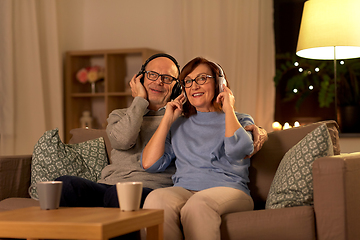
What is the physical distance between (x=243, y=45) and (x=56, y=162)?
246 centimetres

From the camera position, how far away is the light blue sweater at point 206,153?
5.67 feet

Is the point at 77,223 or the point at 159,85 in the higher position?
the point at 159,85

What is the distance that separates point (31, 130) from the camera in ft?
12.3

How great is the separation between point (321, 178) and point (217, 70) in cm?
69

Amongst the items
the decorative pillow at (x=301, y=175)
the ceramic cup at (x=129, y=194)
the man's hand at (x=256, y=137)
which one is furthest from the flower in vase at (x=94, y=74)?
the ceramic cup at (x=129, y=194)

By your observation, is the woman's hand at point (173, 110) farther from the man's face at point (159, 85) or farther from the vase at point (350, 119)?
the vase at point (350, 119)

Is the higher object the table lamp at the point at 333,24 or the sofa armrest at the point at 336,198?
the table lamp at the point at 333,24

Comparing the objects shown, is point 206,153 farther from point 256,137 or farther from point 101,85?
point 101,85

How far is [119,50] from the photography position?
13.5 feet

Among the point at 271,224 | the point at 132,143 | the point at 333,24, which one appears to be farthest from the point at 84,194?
the point at 333,24

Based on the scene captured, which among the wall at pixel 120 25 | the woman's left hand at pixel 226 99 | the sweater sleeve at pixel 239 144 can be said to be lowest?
the sweater sleeve at pixel 239 144

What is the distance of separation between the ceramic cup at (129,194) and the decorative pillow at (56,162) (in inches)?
39.6

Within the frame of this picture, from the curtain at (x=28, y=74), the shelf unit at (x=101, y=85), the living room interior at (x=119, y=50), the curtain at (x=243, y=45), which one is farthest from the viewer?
the shelf unit at (x=101, y=85)

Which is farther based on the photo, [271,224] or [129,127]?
[129,127]
